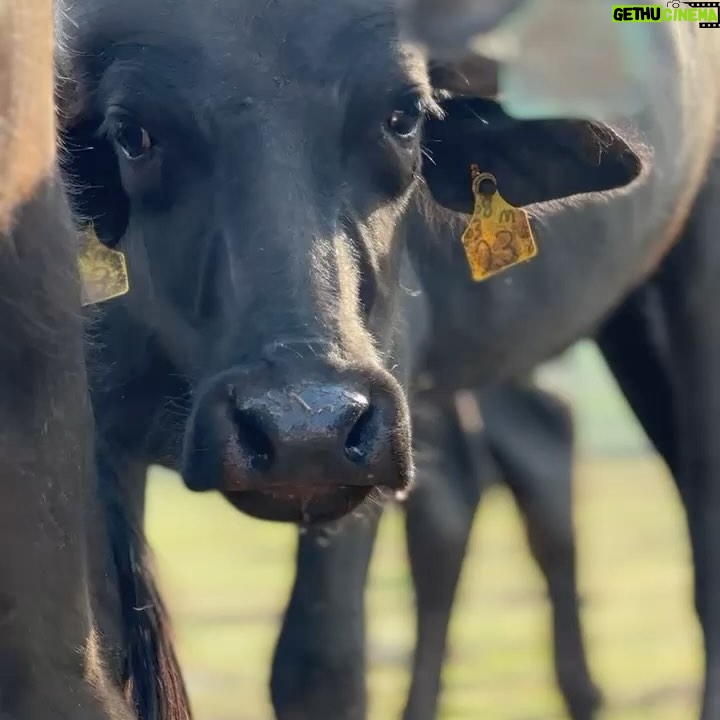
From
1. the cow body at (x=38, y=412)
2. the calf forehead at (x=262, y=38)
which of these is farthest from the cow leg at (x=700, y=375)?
the cow body at (x=38, y=412)

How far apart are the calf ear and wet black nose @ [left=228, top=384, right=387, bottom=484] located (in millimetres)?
882

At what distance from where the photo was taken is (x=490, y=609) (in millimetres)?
5309

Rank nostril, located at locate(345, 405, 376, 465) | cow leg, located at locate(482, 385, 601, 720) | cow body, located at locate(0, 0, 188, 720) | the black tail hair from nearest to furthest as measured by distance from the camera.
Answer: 1. cow body, located at locate(0, 0, 188, 720)
2. the black tail hair
3. nostril, located at locate(345, 405, 376, 465)
4. cow leg, located at locate(482, 385, 601, 720)

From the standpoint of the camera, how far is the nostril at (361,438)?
2.23 m

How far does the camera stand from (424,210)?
3.09m

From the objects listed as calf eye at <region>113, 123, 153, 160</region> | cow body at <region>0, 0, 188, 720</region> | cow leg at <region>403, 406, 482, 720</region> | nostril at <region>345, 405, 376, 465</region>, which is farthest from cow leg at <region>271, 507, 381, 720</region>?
cow body at <region>0, 0, 188, 720</region>

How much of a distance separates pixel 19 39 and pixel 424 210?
5.89 feet

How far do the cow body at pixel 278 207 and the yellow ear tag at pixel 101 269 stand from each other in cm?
2

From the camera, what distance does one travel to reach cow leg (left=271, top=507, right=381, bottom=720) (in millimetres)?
3375

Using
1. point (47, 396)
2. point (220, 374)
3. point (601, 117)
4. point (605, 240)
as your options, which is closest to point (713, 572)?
point (605, 240)

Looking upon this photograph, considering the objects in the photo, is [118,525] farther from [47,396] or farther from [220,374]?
[47,396]

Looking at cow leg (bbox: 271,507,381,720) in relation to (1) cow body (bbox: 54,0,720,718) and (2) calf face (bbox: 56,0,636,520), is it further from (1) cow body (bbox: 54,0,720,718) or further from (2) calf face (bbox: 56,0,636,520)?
(2) calf face (bbox: 56,0,636,520)

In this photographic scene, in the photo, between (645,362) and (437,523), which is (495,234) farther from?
(437,523)

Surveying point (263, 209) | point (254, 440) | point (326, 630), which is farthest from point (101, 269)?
point (326, 630)
